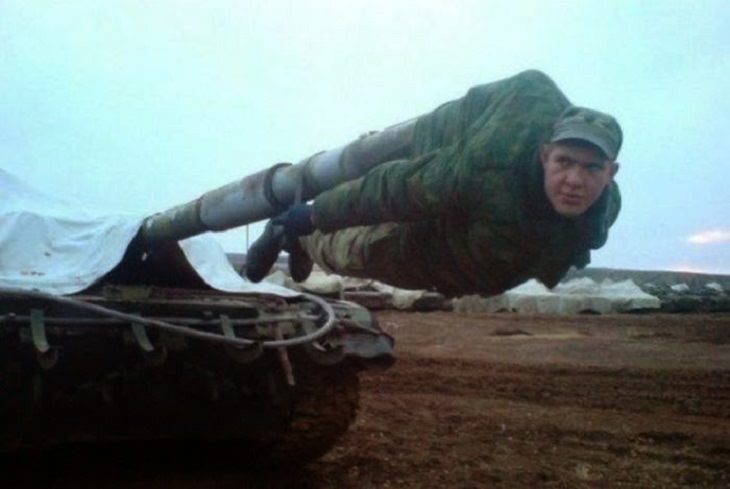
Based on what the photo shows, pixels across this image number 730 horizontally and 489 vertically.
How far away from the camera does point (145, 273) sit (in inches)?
194

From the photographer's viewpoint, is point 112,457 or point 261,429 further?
point 112,457

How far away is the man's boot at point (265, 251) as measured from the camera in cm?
311

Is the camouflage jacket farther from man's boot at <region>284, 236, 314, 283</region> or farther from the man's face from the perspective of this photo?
man's boot at <region>284, 236, 314, 283</region>

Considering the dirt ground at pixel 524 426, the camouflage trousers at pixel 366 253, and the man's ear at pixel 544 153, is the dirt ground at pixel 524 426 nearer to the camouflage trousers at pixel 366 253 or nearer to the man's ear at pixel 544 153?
the camouflage trousers at pixel 366 253

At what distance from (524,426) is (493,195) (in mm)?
4001

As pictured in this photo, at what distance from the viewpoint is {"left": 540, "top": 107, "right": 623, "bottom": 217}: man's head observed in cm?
194

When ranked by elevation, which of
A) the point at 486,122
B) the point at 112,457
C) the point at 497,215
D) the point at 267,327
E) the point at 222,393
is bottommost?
the point at 112,457

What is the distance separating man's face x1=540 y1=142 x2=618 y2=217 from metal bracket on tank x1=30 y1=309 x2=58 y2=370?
2.13 m

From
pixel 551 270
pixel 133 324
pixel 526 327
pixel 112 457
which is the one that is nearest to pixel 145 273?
pixel 112 457

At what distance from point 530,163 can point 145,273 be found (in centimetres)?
336

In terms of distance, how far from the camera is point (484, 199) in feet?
6.78

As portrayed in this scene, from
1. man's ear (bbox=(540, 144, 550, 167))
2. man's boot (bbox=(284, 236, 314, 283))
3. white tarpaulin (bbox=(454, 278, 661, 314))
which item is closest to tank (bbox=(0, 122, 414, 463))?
man's boot (bbox=(284, 236, 314, 283))

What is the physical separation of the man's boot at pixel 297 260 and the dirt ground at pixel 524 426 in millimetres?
1591

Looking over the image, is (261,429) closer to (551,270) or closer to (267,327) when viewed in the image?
(267,327)
